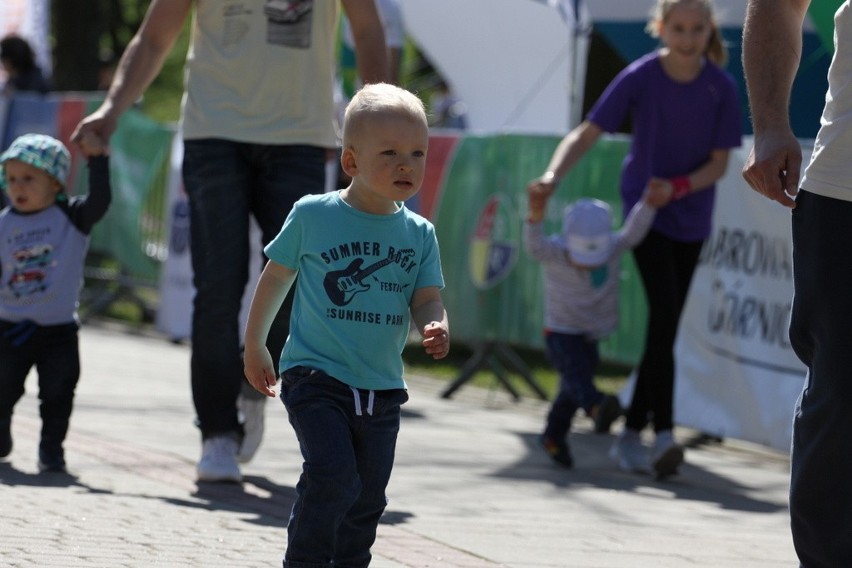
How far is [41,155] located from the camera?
6180 millimetres

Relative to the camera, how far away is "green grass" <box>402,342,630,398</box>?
10672 mm

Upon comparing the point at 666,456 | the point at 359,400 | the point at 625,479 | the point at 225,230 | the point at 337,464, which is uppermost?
the point at 225,230

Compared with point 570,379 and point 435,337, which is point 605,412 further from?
point 435,337

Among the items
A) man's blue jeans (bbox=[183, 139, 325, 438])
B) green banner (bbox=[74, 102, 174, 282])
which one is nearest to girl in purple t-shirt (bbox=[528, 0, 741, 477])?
man's blue jeans (bbox=[183, 139, 325, 438])

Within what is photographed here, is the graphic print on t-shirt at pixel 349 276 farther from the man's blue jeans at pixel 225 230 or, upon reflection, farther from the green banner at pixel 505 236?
the green banner at pixel 505 236

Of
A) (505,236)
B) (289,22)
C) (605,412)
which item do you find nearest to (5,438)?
(289,22)

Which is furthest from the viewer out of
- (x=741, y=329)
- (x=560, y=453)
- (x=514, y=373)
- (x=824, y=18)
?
(x=514, y=373)

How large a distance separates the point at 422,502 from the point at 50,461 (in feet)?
4.38

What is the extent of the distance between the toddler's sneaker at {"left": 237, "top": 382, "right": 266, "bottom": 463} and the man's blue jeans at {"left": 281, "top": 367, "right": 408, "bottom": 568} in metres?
2.23

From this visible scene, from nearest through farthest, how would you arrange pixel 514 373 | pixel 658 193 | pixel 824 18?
pixel 658 193
pixel 824 18
pixel 514 373

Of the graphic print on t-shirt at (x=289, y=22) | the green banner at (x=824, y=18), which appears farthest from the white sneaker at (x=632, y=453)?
the green banner at (x=824, y=18)

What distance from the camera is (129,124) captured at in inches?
537

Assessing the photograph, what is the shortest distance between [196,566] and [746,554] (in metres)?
1.88

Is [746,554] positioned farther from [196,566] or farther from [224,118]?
[224,118]
